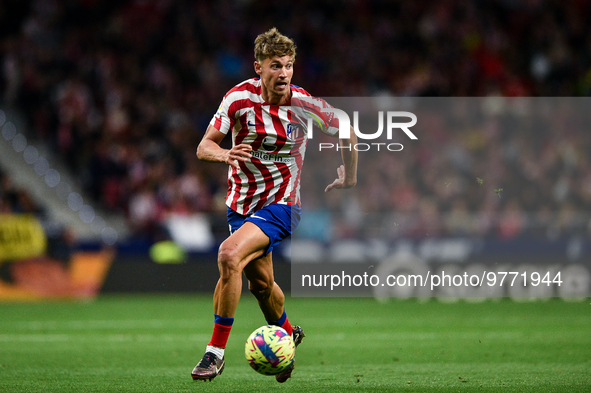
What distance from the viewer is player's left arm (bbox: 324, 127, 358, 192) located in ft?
19.7

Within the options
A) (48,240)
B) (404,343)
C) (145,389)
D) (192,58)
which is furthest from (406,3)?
(145,389)

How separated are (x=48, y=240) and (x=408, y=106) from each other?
6523 millimetres

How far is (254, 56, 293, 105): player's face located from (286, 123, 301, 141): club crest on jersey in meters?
0.25

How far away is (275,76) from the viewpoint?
18.4 ft

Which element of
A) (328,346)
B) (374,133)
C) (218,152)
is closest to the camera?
(218,152)

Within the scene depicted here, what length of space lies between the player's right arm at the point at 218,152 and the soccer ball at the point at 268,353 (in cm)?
120

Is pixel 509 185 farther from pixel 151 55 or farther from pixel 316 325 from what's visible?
pixel 151 55

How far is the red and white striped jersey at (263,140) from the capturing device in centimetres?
575

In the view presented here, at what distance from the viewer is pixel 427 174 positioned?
37.0 feet

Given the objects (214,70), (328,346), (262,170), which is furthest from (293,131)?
(214,70)

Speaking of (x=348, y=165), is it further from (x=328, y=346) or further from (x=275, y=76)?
(x=328, y=346)

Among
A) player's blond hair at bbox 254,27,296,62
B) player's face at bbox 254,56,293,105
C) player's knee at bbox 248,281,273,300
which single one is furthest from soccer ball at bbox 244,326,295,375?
player's blond hair at bbox 254,27,296,62

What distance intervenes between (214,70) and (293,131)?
39.8 ft

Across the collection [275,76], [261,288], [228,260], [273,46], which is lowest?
[261,288]
